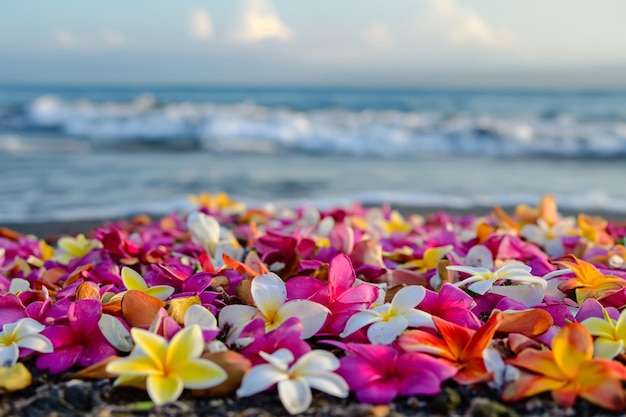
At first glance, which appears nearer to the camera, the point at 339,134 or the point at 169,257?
the point at 169,257

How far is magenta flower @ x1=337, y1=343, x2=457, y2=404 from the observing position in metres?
1.07

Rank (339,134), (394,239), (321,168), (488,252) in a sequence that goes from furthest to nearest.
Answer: (339,134) < (321,168) < (394,239) < (488,252)

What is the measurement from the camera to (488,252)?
5.75 ft

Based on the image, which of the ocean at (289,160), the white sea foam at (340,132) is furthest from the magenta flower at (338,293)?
the white sea foam at (340,132)

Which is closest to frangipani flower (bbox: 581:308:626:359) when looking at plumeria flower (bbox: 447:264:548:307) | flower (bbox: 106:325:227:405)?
plumeria flower (bbox: 447:264:548:307)

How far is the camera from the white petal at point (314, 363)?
1087 mm

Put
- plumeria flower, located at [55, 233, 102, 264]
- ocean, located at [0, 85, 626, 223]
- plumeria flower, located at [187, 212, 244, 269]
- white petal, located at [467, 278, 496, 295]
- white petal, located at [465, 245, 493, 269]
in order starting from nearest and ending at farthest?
white petal, located at [467, 278, 496, 295]
white petal, located at [465, 245, 493, 269]
plumeria flower, located at [187, 212, 244, 269]
plumeria flower, located at [55, 233, 102, 264]
ocean, located at [0, 85, 626, 223]

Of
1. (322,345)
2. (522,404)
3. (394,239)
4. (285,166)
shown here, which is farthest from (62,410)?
(285,166)

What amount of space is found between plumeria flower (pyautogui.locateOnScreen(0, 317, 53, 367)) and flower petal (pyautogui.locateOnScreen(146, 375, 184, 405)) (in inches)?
10.7

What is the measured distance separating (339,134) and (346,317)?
11.4 meters

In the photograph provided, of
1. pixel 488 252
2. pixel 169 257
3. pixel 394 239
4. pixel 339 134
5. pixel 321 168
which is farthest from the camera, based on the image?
pixel 339 134

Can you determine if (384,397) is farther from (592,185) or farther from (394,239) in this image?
(592,185)

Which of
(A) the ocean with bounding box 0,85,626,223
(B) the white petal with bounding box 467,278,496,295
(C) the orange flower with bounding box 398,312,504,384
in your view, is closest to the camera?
(C) the orange flower with bounding box 398,312,504,384

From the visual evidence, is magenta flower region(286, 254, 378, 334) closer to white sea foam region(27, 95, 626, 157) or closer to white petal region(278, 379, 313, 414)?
white petal region(278, 379, 313, 414)
